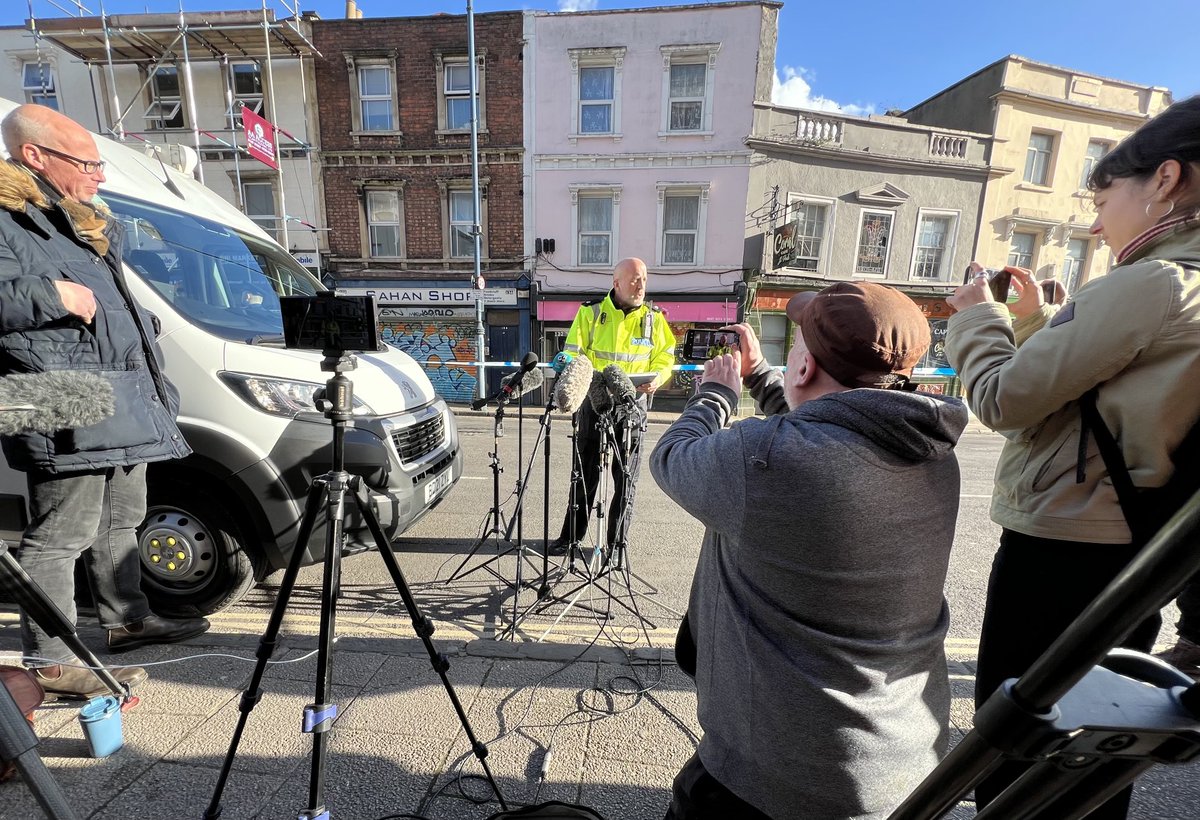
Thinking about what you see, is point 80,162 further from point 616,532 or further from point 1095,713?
point 1095,713

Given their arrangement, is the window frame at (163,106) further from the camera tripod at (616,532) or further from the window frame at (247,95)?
the camera tripod at (616,532)

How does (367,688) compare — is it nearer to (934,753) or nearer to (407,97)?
(934,753)

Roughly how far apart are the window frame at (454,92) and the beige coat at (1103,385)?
13.8 m

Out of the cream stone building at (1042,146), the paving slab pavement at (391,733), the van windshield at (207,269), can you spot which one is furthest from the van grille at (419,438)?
the cream stone building at (1042,146)

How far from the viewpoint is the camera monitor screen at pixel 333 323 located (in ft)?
4.91

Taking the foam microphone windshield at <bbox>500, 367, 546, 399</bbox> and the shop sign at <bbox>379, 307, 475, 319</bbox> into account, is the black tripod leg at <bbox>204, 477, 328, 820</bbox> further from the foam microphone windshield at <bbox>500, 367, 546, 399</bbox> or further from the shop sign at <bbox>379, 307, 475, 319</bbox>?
the shop sign at <bbox>379, 307, 475, 319</bbox>

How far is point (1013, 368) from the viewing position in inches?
51.8

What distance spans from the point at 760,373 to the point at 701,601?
29.3 inches

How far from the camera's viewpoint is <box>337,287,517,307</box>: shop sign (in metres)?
13.2

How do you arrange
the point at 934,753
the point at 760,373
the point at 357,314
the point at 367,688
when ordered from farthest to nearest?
1. the point at 367,688
2. the point at 760,373
3. the point at 357,314
4. the point at 934,753

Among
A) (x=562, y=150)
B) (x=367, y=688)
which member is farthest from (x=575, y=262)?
(x=367, y=688)

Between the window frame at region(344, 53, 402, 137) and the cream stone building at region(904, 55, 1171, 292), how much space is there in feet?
50.3

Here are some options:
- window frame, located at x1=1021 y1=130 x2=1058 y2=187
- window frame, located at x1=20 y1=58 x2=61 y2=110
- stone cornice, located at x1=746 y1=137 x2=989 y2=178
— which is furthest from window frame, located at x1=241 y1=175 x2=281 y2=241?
window frame, located at x1=1021 y1=130 x2=1058 y2=187

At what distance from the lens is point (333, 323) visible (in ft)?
4.94
